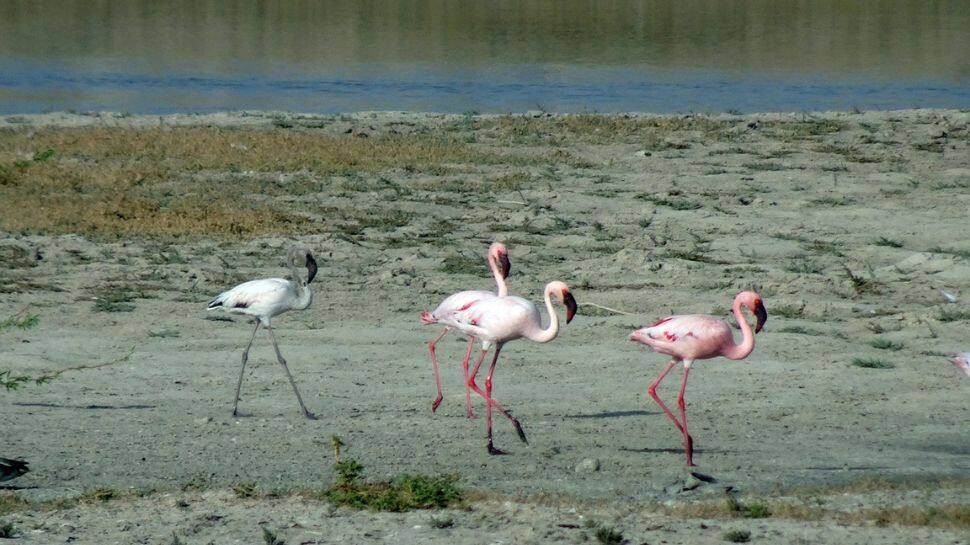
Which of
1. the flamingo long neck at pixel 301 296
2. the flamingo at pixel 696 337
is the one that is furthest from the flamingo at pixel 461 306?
the flamingo at pixel 696 337

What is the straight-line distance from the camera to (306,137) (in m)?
18.0

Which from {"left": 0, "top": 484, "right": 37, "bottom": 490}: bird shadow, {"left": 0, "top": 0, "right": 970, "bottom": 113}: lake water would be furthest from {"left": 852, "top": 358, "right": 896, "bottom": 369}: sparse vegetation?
{"left": 0, "top": 0, "right": 970, "bottom": 113}: lake water

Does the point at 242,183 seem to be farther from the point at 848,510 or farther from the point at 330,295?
the point at 848,510

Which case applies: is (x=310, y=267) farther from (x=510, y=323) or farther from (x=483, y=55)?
(x=483, y=55)

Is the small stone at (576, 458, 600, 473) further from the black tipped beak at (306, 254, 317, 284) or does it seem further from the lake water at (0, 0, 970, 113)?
the lake water at (0, 0, 970, 113)

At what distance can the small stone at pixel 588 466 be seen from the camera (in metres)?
7.55

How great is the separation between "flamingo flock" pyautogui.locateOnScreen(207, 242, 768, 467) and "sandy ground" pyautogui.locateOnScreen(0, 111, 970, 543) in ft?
0.67

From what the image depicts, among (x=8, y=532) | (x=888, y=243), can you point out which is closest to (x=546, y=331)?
(x=8, y=532)

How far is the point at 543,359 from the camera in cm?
1012

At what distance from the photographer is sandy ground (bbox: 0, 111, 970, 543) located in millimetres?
7324

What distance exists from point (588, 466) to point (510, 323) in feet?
3.96

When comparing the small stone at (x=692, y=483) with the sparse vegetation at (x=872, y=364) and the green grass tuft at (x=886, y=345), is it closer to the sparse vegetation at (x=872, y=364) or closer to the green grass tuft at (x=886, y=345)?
the sparse vegetation at (x=872, y=364)

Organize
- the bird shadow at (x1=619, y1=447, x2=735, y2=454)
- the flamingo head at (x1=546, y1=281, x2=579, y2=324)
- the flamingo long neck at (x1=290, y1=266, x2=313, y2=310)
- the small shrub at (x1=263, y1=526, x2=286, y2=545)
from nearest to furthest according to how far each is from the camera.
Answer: the small shrub at (x1=263, y1=526, x2=286, y2=545) < the bird shadow at (x1=619, y1=447, x2=735, y2=454) < the flamingo head at (x1=546, y1=281, x2=579, y2=324) < the flamingo long neck at (x1=290, y1=266, x2=313, y2=310)

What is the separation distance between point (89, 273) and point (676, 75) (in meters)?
19.8
